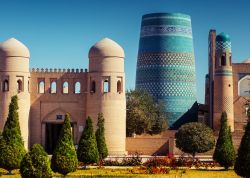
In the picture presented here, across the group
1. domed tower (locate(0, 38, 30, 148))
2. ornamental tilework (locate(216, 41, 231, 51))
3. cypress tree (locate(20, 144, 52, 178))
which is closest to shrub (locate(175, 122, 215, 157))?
ornamental tilework (locate(216, 41, 231, 51))

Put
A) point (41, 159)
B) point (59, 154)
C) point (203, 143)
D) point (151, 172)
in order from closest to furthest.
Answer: point (41, 159)
point (59, 154)
point (151, 172)
point (203, 143)

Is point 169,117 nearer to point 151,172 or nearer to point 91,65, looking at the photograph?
point 91,65

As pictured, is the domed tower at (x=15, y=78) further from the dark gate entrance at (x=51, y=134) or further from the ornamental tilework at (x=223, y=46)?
the ornamental tilework at (x=223, y=46)

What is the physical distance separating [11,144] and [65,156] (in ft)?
9.37

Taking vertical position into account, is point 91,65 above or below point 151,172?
above

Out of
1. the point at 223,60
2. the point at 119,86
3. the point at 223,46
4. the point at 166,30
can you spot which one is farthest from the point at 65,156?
the point at 166,30

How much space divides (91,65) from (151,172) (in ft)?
47.5

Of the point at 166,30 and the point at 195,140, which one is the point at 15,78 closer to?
the point at 195,140

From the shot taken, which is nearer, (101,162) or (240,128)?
(101,162)

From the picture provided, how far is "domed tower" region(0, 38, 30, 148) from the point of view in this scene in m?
40.5

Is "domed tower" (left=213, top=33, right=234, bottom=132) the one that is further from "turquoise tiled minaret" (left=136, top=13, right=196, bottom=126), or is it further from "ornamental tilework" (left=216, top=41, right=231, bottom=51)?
"turquoise tiled minaret" (left=136, top=13, right=196, bottom=126)

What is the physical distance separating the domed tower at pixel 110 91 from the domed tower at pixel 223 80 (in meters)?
8.30

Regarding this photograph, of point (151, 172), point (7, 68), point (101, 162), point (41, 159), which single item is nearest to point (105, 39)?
point (7, 68)

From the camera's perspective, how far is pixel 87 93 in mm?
41500
